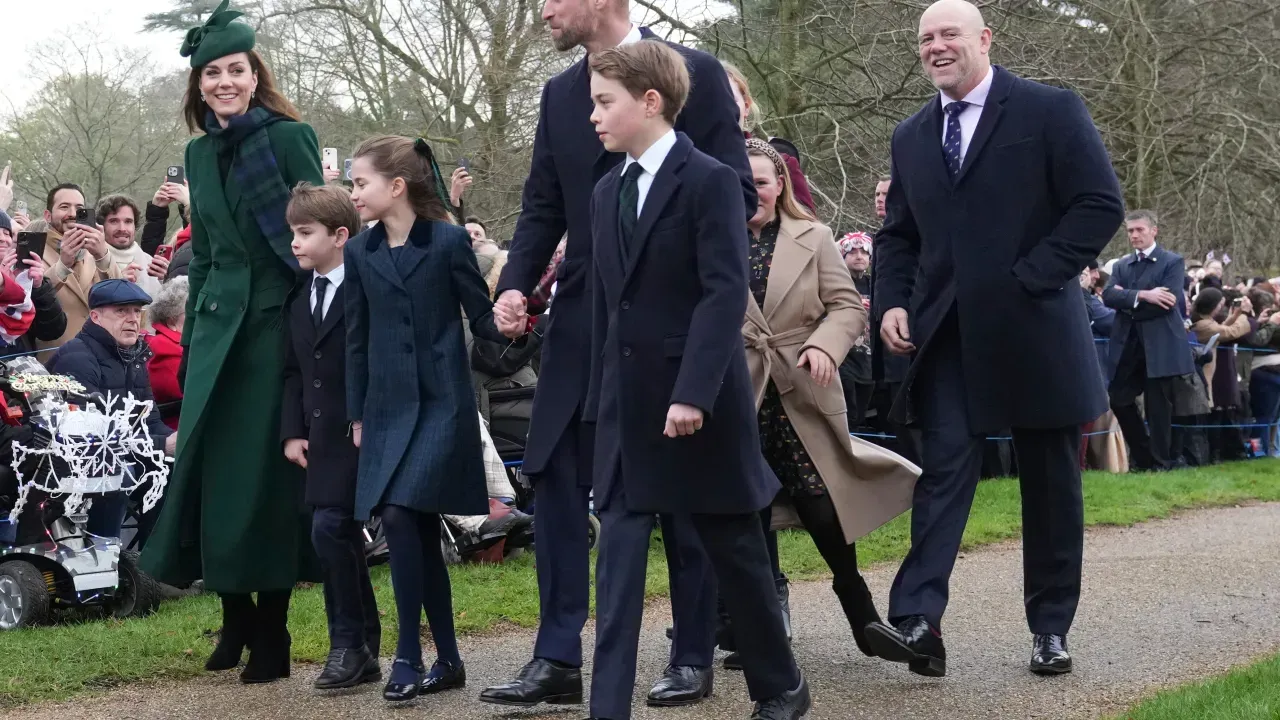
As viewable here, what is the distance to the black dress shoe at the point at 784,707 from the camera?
426 centimetres

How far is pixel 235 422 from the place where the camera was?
5.31m

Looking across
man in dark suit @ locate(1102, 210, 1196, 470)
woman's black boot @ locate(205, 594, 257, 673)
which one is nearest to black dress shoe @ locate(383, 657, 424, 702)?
woman's black boot @ locate(205, 594, 257, 673)

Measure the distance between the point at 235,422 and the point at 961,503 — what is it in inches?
94.4

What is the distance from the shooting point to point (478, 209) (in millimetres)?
16500

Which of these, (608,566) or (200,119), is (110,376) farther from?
(608,566)

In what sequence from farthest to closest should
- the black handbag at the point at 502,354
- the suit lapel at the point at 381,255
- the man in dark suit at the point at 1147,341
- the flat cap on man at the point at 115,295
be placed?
the man in dark suit at the point at 1147,341 → the flat cap on man at the point at 115,295 → the black handbag at the point at 502,354 → the suit lapel at the point at 381,255

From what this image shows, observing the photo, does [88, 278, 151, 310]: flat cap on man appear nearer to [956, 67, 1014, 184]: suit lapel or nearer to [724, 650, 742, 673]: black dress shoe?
[724, 650, 742, 673]: black dress shoe

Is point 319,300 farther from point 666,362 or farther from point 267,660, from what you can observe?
point 666,362

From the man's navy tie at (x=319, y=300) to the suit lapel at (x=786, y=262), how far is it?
1.48 m

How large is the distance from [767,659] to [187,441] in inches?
84.7

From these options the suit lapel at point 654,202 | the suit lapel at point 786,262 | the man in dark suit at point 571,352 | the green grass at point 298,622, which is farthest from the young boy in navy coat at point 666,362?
the green grass at point 298,622

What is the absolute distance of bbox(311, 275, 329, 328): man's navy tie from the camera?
5.31m

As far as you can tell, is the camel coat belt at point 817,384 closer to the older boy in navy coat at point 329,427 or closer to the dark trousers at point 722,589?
the dark trousers at point 722,589

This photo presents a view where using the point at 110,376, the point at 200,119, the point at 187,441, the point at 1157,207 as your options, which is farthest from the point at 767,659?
the point at 1157,207
